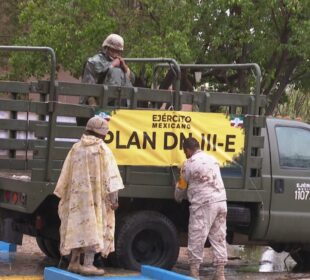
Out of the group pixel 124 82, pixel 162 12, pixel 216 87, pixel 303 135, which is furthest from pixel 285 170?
pixel 216 87

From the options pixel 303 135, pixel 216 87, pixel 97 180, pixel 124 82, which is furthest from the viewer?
pixel 216 87

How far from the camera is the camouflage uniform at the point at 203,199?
24.9 ft

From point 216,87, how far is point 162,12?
4.69 m

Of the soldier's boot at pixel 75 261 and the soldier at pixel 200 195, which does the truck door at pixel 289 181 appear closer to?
the soldier at pixel 200 195

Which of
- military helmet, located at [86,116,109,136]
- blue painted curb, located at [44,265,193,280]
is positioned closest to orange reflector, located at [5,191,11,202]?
blue painted curb, located at [44,265,193,280]

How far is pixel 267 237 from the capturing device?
8.53 metres

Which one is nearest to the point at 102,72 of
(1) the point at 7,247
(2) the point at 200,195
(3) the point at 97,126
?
(3) the point at 97,126

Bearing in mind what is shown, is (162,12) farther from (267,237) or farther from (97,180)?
(97,180)

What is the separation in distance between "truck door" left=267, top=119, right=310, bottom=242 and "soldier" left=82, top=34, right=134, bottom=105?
1900 mm

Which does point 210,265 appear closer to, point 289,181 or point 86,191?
point 289,181

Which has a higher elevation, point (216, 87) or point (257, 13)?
point (257, 13)

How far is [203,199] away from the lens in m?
7.58

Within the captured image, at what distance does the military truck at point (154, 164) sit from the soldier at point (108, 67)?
16.5 inches

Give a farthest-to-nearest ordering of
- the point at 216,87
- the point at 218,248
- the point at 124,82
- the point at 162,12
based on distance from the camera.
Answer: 1. the point at 216,87
2. the point at 162,12
3. the point at 124,82
4. the point at 218,248
